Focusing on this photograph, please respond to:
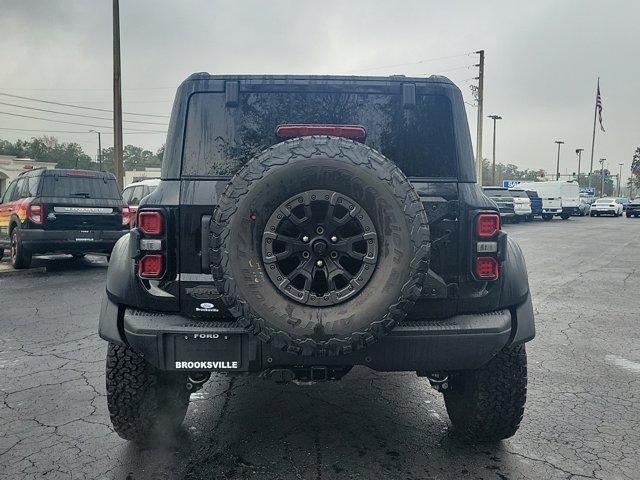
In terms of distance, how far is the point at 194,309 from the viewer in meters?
2.82

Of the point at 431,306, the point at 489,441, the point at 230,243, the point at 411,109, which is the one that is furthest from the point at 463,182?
the point at 489,441

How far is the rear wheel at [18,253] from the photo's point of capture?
32.3ft

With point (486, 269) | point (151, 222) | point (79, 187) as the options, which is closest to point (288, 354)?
point (151, 222)

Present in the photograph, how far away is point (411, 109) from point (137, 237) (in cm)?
165

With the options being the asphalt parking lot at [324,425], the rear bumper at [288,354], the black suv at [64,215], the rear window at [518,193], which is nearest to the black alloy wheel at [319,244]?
the rear bumper at [288,354]

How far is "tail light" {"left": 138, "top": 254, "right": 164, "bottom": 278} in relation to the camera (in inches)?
111

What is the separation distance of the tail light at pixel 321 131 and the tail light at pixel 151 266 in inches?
36.3

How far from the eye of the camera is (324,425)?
138 inches

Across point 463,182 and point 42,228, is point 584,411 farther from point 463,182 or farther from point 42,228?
point 42,228

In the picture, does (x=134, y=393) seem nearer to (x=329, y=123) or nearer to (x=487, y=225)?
(x=329, y=123)

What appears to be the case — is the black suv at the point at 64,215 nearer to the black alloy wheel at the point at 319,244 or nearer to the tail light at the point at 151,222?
the tail light at the point at 151,222

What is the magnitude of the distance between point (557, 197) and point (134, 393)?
34.0m

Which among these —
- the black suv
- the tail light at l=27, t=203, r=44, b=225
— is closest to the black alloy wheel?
the black suv

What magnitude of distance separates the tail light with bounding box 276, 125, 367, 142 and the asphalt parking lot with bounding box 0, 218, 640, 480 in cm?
181
